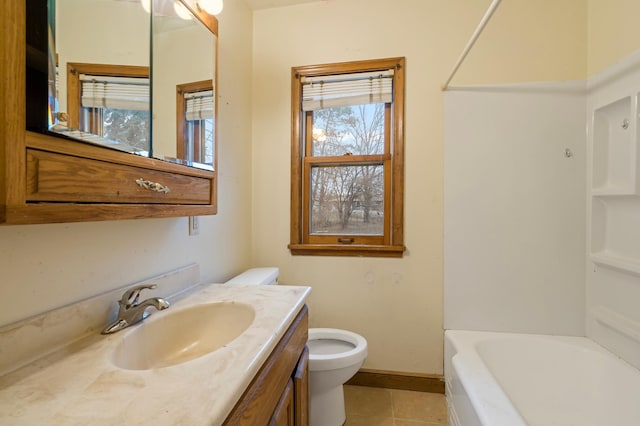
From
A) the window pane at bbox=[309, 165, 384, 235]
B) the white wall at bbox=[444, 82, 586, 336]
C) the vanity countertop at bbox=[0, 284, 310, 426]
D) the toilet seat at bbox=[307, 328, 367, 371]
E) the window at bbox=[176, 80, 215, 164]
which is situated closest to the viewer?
the vanity countertop at bbox=[0, 284, 310, 426]

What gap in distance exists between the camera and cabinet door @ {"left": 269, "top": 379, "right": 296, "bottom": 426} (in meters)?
0.82

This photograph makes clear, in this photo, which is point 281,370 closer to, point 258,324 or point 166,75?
point 258,324

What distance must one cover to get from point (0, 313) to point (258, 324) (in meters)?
0.60

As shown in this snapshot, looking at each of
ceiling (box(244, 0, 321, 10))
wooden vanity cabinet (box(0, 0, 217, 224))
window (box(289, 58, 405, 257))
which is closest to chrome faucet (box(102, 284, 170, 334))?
wooden vanity cabinet (box(0, 0, 217, 224))

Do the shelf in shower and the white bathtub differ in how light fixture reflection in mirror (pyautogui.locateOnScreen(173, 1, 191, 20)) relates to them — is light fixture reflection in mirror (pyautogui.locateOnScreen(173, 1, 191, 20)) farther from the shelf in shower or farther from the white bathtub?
the shelf in shower

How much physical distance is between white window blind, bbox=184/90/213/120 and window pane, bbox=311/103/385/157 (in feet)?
2.78

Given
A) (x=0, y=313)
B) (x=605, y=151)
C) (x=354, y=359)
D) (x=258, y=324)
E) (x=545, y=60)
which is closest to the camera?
(x=0, y=313)

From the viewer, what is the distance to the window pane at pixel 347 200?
1.93 metres

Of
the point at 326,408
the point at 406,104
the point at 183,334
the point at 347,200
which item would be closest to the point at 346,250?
the point at 347,200

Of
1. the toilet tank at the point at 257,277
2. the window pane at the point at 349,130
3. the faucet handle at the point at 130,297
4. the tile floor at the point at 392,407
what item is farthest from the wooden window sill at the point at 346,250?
the faucet handle at the point at 130,297

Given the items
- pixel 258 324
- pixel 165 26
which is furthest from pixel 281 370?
pixel 165 26

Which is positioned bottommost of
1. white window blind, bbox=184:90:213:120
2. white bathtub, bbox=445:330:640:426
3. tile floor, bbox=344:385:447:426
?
tile floor, bbox=344:385:447:426

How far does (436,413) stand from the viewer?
1.62 meters

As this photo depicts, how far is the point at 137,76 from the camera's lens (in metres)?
0.91
